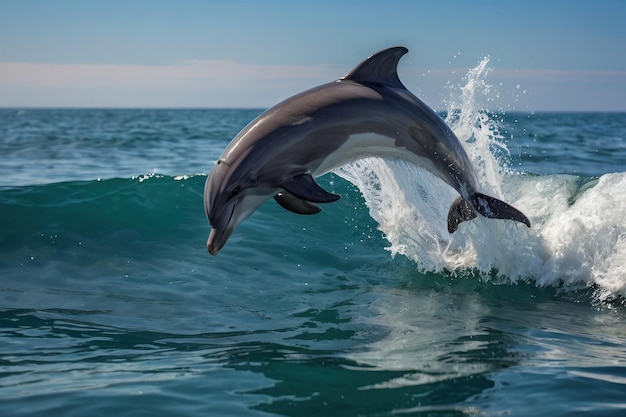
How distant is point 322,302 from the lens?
8305 mm

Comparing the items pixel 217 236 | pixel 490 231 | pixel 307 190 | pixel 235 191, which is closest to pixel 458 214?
pixel 490 231

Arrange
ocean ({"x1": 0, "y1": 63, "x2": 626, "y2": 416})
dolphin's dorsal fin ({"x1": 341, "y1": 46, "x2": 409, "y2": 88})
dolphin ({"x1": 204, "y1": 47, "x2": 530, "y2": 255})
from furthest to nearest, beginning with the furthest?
dolphin's dorsal fin ({"x1": 341, "y1": 46, "x2": 409, "y2": 88})
dolphin ({"x1": 204, "y1": 47, "x2": 530, "y2": 255})
ocean ({"x1": 0, "y1": 63, "x2": 626, "y2": 416})

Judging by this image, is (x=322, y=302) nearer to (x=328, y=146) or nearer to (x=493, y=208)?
(x=493, y=208)

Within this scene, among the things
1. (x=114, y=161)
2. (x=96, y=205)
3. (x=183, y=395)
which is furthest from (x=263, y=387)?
(x=114, y=161)

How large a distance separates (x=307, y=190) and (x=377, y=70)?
1633mm

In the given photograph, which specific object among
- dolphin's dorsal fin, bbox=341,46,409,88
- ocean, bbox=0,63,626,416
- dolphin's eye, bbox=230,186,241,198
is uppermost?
dolphin's dorsal fin, bbox=341,46,409,88

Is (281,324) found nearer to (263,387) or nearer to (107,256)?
(263,387)

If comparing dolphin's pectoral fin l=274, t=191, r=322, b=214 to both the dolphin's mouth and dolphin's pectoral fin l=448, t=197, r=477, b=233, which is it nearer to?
the dolphin's mouth

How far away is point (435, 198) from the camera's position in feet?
35.8

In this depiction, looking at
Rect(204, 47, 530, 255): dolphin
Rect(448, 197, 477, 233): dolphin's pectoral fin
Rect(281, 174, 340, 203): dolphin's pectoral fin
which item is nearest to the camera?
Rect(281, 174, 340, 203): dolphin's pectoral fin

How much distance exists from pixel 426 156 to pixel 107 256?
15.4 feet

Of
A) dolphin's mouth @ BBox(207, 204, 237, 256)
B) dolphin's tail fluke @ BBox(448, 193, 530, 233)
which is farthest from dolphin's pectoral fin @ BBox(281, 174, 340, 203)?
dolphin's tail fluke @ BBox(448, 193, 530, 233)

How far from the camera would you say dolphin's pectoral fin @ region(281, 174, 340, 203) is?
243 inches

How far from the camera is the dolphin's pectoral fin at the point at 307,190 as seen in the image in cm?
618
